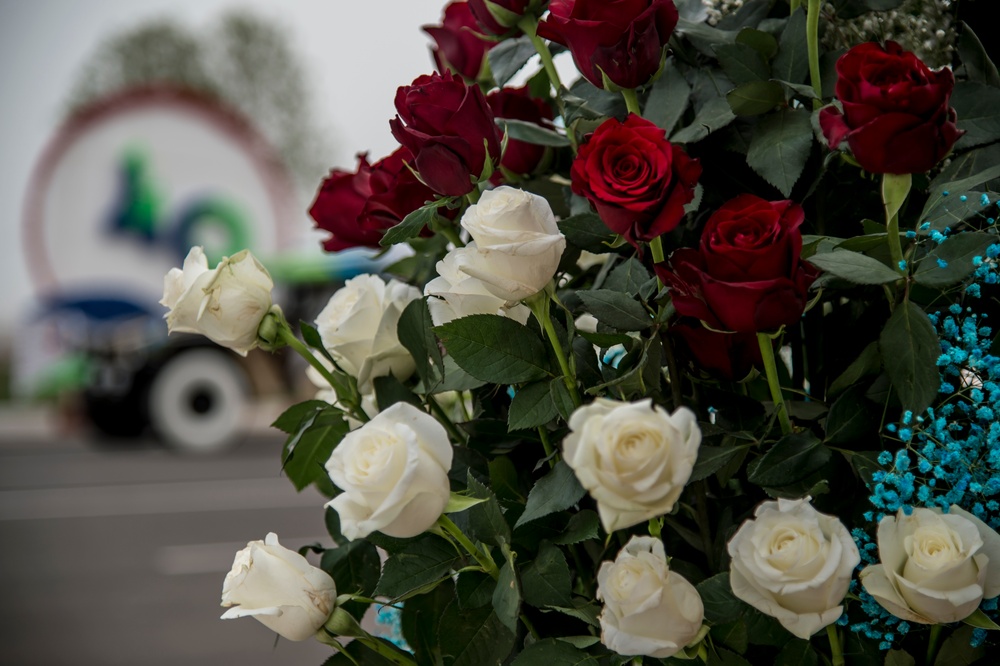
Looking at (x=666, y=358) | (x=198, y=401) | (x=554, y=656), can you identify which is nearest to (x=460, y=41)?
(x=666, y=358)

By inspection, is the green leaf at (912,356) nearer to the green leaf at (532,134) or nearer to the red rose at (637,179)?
the red rose at (637,179)

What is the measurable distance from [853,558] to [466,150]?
0.23 m

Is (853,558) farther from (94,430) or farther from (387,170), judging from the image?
(94,430)

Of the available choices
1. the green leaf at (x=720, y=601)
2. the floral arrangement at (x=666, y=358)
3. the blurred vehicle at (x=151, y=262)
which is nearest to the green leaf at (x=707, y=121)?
the floral arrangement at (x=666, y=358)

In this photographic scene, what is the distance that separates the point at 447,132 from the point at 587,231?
87 millimetres

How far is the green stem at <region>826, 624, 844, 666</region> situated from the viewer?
412 mm

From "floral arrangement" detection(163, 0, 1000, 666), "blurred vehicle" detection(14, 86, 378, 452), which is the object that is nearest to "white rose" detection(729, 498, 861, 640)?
"floral arrangement" detection(163, 0, 1000, 666)

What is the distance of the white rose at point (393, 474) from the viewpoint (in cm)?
36

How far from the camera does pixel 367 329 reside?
500mm

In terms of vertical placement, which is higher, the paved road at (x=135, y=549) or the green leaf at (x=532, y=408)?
the green leaf at (x=532, y=408)

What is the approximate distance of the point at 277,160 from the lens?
9.04 meters

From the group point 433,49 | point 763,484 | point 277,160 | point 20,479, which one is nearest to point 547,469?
point 763,484

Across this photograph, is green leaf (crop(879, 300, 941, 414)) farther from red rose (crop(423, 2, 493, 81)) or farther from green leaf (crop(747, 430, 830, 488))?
red rose (crop(423, 2, 493, 81))

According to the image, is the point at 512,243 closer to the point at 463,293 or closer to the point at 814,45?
the point at 463,293
